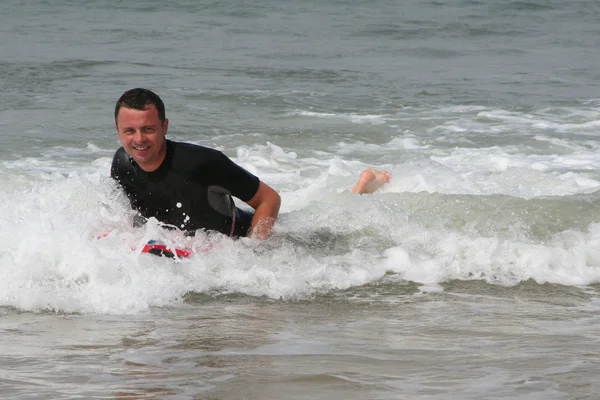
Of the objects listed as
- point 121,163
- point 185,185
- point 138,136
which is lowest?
point 185,185

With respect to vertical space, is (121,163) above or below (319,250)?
Result: above

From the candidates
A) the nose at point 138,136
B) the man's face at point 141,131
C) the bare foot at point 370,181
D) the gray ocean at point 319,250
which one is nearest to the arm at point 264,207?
the gray ocean at point 319,250

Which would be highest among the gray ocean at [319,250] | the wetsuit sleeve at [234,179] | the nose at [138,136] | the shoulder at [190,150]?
the nose at [138,136]

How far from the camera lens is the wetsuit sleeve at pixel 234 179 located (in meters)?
5.51

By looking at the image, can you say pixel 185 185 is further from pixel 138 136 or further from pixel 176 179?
pixel 138 136

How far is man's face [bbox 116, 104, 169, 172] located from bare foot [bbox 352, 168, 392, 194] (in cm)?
266

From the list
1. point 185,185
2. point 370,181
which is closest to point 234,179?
point 185,185

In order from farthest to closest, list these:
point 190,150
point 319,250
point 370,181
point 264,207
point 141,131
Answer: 1. point 370,181
2. point 319,250
3. point 264,207
4. point 190,150
5. point 141,131

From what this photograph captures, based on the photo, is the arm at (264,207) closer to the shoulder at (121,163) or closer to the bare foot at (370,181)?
the shoulder at (121,163)

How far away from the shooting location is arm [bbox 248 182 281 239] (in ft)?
18.7

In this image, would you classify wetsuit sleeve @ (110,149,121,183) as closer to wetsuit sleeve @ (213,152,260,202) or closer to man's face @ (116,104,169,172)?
man's face @ (116,104,169,172)

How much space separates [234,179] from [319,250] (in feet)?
3.68

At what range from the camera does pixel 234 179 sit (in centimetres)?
555

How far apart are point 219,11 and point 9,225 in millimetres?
20184
